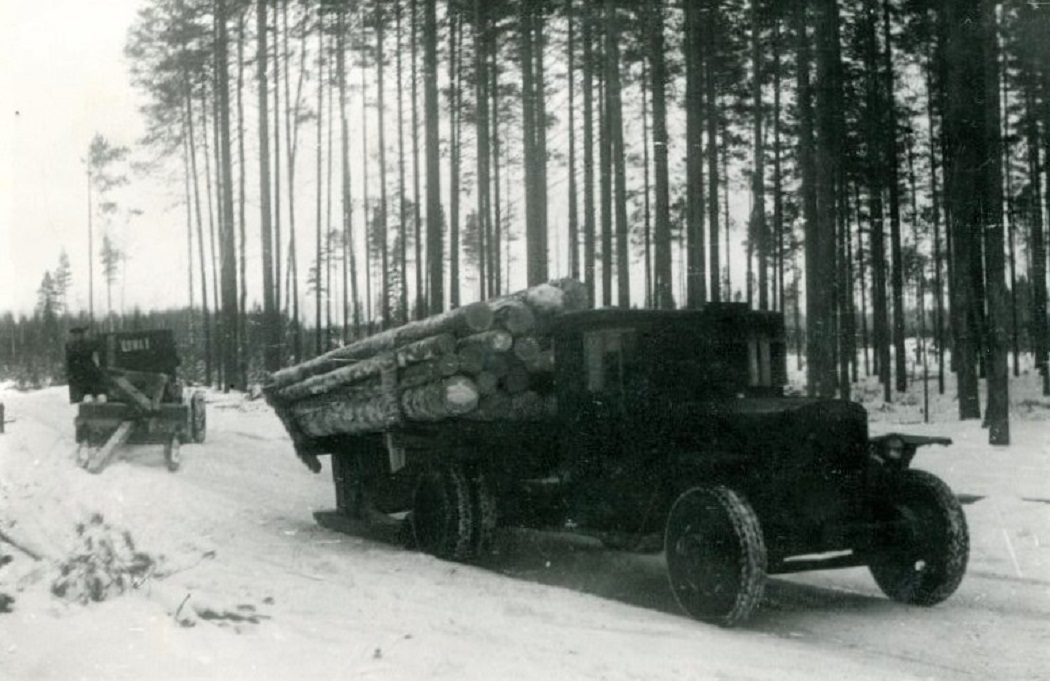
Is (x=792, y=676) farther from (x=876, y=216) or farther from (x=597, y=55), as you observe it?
(x=876, y=216)

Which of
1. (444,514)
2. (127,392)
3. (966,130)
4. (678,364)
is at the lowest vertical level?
(444,514)

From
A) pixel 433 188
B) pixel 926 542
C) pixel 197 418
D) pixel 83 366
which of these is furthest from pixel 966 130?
pixel 83 366

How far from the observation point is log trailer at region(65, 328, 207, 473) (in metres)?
13.2

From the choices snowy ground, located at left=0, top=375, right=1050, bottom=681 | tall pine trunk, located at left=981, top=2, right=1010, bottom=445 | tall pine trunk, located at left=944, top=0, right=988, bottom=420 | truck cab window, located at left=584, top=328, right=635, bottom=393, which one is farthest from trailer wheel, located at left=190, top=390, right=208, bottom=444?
tall pine trunk, located at left=944, top=0, right=988, bottom=420

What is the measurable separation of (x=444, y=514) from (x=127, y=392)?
6594 millimetres

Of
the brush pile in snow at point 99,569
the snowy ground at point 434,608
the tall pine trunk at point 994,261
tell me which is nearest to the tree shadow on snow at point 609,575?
the snowy ground at point 434,608

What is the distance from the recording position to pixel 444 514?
8.90m

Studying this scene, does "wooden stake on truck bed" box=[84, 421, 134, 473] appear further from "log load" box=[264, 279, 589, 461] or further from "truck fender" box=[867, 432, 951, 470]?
"truck fender" box=[867, 432, 951, 470]

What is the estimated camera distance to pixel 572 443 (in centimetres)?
776

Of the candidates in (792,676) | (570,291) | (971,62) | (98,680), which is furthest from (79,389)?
(971,62)

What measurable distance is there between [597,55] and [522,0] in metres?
2.96

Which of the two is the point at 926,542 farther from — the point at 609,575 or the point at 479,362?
the point at 479,362

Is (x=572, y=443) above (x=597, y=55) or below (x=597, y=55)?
below

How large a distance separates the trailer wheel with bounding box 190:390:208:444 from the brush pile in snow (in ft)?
23.0
